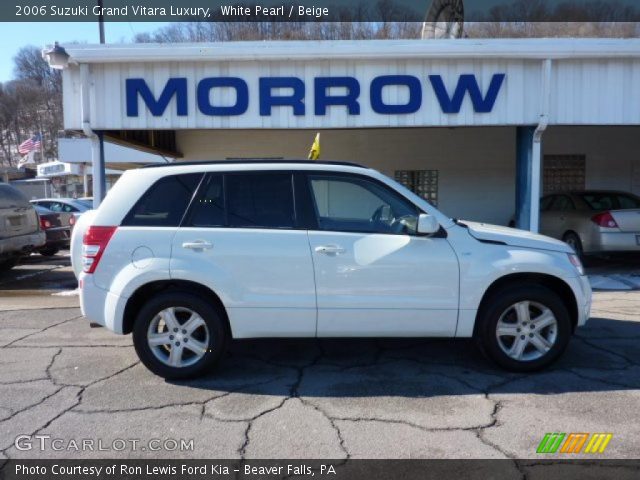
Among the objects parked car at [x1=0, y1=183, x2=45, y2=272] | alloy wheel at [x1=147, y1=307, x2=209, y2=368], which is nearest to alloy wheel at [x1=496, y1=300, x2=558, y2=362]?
alloy wheel at [x1=147, y1=307, x2=209, y2=368]

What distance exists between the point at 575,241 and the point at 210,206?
8.38 meters

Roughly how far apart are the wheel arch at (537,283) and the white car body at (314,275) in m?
0.09

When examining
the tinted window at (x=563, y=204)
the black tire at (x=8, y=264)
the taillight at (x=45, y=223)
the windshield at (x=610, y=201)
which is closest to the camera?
the windshield at (x=610, y=201)

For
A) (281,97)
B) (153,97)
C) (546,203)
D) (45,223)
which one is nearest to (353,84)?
(281,97)

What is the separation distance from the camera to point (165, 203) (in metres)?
4.59

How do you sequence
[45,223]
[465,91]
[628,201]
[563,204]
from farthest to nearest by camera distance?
1. [45,223]
2. [563,204]
3. [628,201]
4. [465,91]

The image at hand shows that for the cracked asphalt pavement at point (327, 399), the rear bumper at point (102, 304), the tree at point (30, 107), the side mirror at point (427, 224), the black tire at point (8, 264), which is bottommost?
the cracked asphalt pavement at point (327, 399)

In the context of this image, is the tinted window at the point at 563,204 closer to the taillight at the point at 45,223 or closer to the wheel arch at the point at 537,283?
the wheel arch at the point at 537,283

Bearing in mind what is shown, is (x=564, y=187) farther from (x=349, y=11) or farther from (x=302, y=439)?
(x=302, y=439)

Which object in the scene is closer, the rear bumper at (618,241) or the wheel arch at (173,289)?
the wheel arch at (173,289)

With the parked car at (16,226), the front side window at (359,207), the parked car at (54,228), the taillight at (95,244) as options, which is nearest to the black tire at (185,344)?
the taillight at (95,244)

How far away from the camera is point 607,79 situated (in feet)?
27.5

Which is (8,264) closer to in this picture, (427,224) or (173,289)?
(173,289)

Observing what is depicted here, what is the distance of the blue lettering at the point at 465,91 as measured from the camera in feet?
27.2
